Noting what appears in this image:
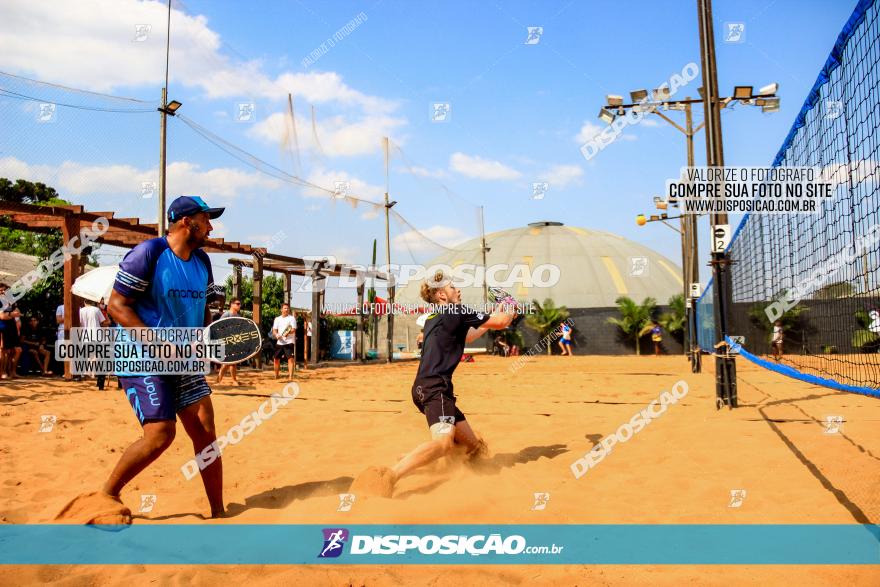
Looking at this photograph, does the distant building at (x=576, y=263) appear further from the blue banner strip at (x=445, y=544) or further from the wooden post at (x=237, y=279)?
the blue banner strip at (x=445, y=544)

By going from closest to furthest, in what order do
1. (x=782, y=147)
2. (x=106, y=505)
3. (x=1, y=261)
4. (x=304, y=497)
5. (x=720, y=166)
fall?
(x=106, y=505) → (x=304, y=497) → (x=720, y=166) → (x=782, y=147) → (x=1, y=261)

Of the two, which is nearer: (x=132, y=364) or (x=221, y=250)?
(x=132, y=364)

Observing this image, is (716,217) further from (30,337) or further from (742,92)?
(30,337)

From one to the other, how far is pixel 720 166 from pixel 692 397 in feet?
10.5

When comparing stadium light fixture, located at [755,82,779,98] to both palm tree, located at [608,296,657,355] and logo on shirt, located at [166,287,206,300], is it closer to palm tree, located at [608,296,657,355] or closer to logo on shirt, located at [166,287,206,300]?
logo on shirt, located at [166,287,206,300]

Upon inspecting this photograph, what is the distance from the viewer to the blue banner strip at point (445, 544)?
8.76 ft

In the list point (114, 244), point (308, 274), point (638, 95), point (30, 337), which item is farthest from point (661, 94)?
point (30, 337)

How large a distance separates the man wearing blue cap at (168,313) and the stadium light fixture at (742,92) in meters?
12.7

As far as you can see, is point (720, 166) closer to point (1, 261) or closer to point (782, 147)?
point (782, 147)

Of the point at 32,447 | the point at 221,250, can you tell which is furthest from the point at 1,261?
the point at 32,447

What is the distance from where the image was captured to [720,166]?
302 inches

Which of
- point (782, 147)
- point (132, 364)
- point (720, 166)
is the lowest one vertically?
point (132, 364)

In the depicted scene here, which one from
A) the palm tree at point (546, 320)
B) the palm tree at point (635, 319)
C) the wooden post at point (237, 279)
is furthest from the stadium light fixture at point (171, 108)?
the palm tree at point (635, 319)

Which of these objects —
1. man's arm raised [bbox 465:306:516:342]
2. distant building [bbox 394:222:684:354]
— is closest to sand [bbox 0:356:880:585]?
man's arm raised [bbox 465:306:516:342]
